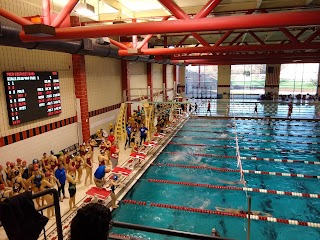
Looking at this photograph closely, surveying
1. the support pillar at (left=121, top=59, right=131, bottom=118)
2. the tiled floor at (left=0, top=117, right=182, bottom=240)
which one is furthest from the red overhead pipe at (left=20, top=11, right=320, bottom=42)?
the support pillar at (left=121, top=59, right=131, bottom=118)

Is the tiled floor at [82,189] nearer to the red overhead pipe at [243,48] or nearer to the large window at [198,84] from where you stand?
the red overhead pipe at [243,48]

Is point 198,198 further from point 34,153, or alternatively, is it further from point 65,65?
point 65,65

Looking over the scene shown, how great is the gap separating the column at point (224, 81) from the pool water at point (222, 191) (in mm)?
19253

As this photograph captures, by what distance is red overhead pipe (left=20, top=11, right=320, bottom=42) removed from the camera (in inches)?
140

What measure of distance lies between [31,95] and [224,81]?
1075 inches

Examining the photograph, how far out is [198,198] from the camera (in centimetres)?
774

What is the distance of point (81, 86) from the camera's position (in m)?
11.3

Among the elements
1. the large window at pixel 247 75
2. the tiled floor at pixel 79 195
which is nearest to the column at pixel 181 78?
the large window at pixel 247 75

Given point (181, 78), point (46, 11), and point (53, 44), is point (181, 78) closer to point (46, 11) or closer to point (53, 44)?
point (53, 44)

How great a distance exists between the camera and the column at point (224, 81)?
32.4 metres

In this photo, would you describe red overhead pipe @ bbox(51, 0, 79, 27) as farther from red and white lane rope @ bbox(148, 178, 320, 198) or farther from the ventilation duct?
red and white lane rope @ bbox(148, 178, 320, 198)

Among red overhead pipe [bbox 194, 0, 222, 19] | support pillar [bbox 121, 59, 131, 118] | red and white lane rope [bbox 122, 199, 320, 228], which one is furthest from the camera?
support pillar [bbox 121, 59, 131, 118]

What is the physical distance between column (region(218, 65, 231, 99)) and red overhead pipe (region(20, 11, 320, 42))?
96.9 ft

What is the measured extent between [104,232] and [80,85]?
418 inches
